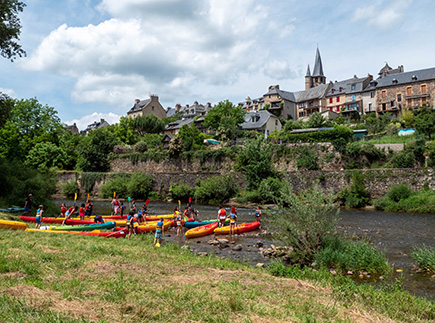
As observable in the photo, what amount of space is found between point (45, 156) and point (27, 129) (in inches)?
208

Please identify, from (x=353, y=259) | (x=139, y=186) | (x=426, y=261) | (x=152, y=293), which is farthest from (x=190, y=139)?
(x=152, y=293)

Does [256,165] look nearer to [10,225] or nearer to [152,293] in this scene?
[10,225]

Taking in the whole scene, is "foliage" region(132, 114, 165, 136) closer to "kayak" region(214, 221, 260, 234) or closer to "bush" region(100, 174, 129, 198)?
"bush" region(100, 174, 129, 198)

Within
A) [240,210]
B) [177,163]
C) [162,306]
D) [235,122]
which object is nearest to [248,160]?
[240,210]

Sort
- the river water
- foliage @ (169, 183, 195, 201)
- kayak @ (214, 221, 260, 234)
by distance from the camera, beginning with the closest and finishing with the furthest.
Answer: the river water, kayak @ (214, 221, 260, 234), foliage @ (169, 183, 195, 201)

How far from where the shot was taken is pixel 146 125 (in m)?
60.8

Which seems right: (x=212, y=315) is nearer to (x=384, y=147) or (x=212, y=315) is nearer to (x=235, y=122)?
(x=384, y=147)

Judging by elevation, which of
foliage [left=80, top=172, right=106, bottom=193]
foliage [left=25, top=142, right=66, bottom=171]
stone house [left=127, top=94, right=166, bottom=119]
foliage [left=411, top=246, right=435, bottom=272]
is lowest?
foliage [left=411, top=246, right=435, bottom=272]

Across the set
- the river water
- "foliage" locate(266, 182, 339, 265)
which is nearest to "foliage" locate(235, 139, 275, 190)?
the river water

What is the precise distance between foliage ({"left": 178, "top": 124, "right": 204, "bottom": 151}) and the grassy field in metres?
32.0

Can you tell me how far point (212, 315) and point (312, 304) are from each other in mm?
2049

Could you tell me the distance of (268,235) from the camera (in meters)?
15.7

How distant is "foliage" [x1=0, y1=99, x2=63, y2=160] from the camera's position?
4119 centimetres

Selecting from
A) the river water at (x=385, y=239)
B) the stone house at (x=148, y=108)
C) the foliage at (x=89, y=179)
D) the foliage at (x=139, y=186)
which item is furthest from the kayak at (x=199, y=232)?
the stone house at (x=148, y=108)
